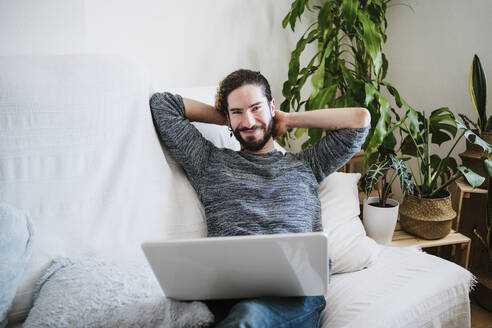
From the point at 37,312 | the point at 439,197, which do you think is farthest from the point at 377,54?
the point at 37,312

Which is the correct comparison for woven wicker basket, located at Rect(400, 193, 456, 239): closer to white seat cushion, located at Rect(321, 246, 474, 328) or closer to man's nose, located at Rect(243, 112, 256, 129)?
white seat cushion, located at Rect(321, 246, 474, 328)

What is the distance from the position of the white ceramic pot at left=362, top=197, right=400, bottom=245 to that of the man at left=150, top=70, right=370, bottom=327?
0.31 m

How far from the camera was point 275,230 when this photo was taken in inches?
37.7

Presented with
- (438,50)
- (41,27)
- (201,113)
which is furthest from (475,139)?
(41,27)

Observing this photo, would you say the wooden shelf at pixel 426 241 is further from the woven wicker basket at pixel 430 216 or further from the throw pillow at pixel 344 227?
the throw pillow at pixel 344 227

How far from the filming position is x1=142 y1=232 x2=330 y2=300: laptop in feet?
1.85

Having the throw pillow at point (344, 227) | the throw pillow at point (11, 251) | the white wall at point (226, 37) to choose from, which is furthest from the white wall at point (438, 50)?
the throw pillow at point (11, 251)

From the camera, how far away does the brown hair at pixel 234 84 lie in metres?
1.11

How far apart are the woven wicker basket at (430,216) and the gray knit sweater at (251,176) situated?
44 centimetres

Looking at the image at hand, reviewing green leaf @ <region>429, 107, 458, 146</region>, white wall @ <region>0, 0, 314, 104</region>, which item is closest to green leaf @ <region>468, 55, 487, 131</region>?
green leaf @ <region>429, 107, 458, 146</region>

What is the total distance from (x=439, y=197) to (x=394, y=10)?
47.6 inches

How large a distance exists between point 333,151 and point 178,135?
52 centimetres

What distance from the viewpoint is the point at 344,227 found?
1.12 meters

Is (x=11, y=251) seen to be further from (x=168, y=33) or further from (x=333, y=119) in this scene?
(x=168, y=33)
